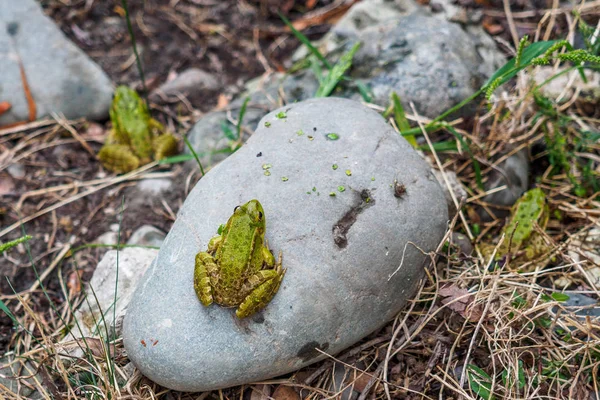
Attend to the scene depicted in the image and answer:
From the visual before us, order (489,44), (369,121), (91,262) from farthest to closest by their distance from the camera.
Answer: (489,44), (91,262), (369,121)

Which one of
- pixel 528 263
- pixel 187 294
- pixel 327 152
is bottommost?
pixel 528 263

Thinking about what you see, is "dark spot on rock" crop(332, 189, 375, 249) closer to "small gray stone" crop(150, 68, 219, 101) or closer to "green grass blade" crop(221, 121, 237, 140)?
"green grass blade" crop(221, 121, 237, 140)

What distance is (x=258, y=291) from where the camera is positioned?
100.0 inches

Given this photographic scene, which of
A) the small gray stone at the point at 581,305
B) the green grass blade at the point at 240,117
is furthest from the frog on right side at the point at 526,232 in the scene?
the green grass blade at the point at 240,117

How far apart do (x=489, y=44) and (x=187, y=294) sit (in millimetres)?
3090

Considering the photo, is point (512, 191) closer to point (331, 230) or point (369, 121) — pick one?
point (369, 121)

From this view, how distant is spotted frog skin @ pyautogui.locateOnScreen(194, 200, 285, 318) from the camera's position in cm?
256

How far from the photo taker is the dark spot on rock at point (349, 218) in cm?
277

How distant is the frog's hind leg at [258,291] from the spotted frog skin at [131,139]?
192 centimetres

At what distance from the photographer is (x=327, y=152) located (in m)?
3.02

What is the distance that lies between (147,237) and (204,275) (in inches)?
43.7

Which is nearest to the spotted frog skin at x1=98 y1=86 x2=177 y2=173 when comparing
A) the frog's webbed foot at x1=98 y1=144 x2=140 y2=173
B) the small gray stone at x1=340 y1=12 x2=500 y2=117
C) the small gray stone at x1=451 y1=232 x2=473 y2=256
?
the frog's webbed foot at x1=98 y1=144 x2=140 y2=173

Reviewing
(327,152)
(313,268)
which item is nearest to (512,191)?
(327,152)

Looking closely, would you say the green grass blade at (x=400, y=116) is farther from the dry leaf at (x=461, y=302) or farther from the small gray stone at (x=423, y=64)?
the dry leaf at (x=461, y=302)
